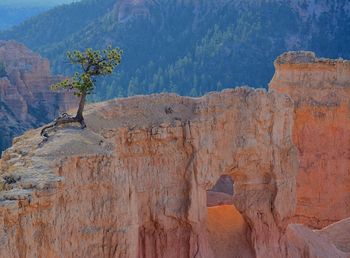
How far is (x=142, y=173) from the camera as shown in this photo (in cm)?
2025

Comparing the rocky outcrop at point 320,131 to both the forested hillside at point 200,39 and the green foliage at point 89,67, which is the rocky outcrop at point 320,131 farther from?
the forested hillside at point 200,39

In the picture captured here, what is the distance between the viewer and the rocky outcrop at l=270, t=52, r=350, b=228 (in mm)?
29828

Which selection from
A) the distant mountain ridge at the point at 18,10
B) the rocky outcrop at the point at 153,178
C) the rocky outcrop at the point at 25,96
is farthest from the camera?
the distant mountain ridge at the point at 18,10

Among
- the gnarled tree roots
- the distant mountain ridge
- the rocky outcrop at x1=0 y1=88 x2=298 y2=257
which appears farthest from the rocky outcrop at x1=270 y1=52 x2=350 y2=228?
the distant mountain ridge

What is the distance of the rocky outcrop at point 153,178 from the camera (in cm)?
1451

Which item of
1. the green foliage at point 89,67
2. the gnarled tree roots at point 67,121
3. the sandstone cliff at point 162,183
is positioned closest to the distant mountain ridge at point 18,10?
the sandstone cliff at point 162,183

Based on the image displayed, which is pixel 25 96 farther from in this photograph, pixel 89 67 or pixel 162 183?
pixel 89 67

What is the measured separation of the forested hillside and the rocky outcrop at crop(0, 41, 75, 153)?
26.4 metres

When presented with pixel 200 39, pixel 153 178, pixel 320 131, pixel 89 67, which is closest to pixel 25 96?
pixel 320 131

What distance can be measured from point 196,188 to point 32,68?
40047 mm

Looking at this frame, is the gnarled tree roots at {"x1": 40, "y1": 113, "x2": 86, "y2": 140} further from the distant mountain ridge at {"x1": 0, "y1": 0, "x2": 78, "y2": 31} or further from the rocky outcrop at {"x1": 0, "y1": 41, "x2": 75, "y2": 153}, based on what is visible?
the distant mountain ridge at {"x1": 0, "y1": 0, "x2": 78, "y2": 31}

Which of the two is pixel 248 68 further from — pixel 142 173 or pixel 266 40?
pixel 142 173

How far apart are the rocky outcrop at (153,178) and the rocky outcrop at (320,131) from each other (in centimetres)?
689

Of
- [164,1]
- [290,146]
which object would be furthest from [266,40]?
[290,146]
